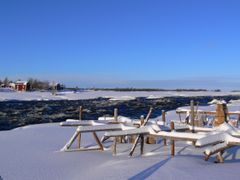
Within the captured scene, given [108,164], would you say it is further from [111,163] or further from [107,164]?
[111,163]

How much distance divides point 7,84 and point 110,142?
129 meters

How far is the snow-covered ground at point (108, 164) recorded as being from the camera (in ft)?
25.7

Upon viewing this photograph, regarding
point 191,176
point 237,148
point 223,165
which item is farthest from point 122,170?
point 237,148

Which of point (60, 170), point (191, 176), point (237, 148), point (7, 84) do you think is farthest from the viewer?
point (7, 84)

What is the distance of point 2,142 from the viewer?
1372 centimetres

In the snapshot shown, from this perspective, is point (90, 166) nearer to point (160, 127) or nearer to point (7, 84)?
point (160, 127)

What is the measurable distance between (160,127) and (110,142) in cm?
389

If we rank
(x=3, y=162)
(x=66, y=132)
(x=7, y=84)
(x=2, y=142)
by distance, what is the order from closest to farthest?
(x=3, y=162) → (x=2, y=142) → (x=66, y=132) → (x=7, y=84)

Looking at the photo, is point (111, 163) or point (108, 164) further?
point (111, 163)

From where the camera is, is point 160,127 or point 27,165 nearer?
point 27,165

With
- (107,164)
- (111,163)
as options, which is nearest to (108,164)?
(107,164)

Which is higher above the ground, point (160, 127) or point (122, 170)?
point (160, 127)

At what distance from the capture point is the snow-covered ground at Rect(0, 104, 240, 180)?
25.7ft

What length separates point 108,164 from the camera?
9.32m
